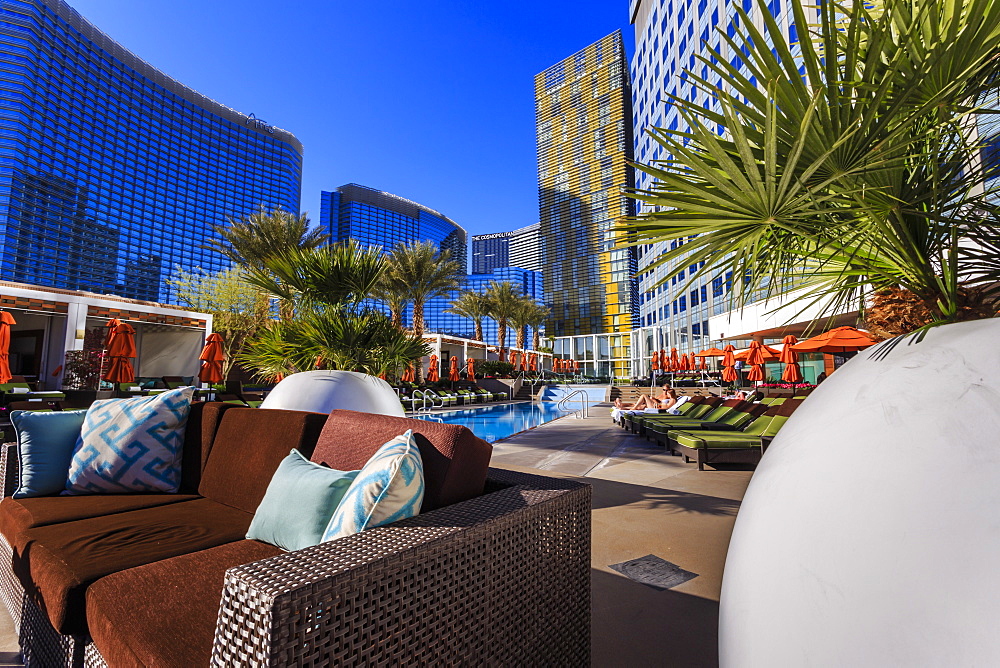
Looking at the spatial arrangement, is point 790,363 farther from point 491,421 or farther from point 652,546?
point 652,546

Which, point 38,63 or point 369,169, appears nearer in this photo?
point 38,63

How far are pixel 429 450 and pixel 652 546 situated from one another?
1.94 metres

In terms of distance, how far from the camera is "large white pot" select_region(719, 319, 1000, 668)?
717 millimetres

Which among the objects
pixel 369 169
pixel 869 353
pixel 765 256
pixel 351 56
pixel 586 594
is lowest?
pixel 586 594

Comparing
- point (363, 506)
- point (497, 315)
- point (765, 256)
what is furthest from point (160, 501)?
point (497, 315)

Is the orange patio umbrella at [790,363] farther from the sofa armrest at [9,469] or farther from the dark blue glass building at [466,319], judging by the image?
the dark blue glass building at [466,319]

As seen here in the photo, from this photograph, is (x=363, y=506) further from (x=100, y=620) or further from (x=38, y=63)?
(x=38, y=63)

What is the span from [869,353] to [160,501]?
3.40m

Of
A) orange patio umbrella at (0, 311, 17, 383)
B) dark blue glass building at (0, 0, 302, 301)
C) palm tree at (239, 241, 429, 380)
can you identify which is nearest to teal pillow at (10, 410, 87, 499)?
palm tree at (239, 241, 429, 380)

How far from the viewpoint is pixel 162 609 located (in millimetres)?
1404

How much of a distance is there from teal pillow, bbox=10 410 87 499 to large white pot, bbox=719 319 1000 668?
11.7 feet

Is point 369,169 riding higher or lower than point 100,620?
higher

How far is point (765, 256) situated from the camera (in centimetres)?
166

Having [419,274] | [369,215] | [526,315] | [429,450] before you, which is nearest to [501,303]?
[526,315]
